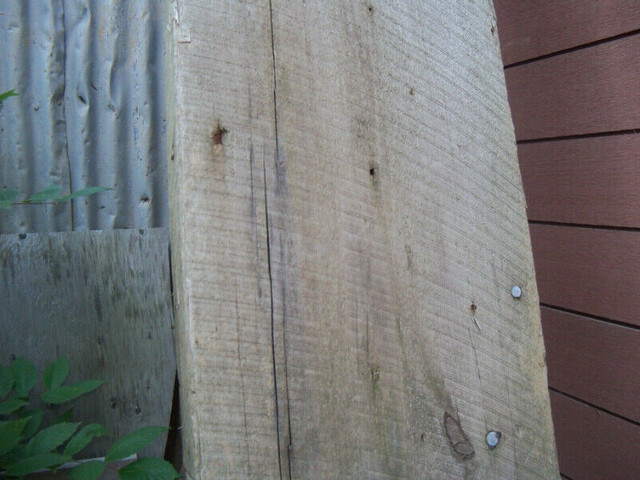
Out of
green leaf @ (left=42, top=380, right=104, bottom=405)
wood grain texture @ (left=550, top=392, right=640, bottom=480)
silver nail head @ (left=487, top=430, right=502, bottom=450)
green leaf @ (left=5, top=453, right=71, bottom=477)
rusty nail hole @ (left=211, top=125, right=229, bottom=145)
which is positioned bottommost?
wood grain texture @ (left=550, top=392, right=640, bottom=480)

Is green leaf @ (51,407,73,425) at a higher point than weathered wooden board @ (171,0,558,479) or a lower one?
lower

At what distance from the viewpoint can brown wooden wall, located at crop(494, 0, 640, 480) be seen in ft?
5.17

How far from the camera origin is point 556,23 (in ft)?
5.73

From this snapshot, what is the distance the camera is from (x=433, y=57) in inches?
43.0

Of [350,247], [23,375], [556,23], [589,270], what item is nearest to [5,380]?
[23,375]

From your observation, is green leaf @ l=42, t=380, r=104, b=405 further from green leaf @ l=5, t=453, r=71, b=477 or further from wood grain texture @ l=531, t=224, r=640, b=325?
wood grain texture @ l=531, t=224, r=640, b=325

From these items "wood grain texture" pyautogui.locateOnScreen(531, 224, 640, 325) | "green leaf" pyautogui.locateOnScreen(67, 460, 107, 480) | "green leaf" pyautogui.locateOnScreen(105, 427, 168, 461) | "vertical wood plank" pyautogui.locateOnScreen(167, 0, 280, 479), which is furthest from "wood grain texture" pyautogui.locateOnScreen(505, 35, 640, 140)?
"green leaf" pyautogui.locateOnScreen(67, 460, 107, 480)

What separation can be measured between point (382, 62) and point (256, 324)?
1.69ft

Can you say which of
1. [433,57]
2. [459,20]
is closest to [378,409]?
[433,57]

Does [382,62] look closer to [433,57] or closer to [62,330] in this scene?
[433,57]

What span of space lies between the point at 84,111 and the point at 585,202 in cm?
141

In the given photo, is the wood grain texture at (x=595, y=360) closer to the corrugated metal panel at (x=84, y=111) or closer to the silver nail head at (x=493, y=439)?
the silver nail head at (x=493, y=439)

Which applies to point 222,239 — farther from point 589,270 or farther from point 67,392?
point 589,270

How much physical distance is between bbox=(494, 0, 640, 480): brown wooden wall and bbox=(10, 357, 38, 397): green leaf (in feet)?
4.89
